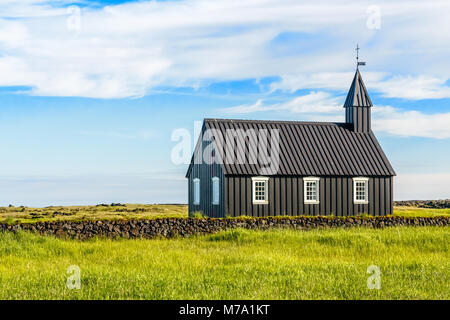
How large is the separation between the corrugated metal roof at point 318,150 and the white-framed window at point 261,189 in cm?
55

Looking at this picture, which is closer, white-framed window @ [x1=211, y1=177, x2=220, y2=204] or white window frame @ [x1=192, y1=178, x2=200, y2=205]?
white-framed window @ [x1=211, y1=177, x2=220, y2=204]

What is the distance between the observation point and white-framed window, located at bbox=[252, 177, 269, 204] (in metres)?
30.9

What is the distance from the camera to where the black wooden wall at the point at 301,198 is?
30531mm

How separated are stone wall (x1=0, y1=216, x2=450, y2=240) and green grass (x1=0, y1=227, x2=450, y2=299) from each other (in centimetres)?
111

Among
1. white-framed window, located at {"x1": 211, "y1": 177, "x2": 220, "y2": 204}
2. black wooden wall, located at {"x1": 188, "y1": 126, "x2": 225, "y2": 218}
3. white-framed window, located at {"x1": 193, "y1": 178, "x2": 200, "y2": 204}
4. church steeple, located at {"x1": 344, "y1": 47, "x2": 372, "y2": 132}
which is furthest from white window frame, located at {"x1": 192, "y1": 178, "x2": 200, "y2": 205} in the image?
church steeple, located at {"x1": 344, "y1": 47, "x2": 372, "y2": 132}

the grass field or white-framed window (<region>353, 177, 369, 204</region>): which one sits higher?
white-framed window (<region>353, 177, 369, 204</region>)

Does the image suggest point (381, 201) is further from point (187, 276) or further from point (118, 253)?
point (187, 276)

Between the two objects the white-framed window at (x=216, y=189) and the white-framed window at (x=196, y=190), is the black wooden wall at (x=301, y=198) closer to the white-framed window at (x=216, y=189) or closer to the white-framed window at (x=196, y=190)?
the white-framed window at (x=216, y=189)

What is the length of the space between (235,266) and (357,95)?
25.8 m

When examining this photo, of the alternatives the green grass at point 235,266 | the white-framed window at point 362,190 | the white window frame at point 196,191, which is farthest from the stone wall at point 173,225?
the white window frame at point 196,191

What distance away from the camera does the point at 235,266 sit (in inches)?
544

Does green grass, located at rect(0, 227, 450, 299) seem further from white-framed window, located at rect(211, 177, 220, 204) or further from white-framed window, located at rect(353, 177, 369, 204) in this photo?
white-framed window, located at rect(353, 177, 369, 204)
